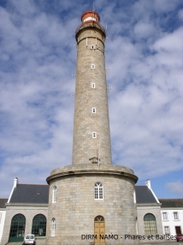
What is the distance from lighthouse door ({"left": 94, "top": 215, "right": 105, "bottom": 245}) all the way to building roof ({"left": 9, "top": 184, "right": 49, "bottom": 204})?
16948 millimetres

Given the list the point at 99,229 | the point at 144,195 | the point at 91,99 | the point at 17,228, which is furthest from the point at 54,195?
the point at 144,195

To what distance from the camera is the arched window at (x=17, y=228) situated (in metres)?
28.2

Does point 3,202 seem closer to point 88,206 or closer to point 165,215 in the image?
point 88,206

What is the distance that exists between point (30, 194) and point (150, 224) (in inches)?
652

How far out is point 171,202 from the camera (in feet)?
122

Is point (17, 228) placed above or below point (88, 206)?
below

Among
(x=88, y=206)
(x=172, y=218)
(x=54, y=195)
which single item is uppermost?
(x=54, y=195)

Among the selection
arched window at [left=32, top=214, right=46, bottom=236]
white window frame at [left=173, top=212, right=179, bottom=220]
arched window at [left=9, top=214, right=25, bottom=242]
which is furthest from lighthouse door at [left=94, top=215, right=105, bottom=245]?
white window frame at [left=173, top=212, right=179, bottom=220]

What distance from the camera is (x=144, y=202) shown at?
3203 centimetres

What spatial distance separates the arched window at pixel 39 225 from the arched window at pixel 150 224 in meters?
13.0

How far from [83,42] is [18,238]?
24.0 metres

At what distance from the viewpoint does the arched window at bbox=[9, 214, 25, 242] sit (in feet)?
92.4

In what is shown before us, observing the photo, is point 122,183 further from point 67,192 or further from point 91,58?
point 91,58

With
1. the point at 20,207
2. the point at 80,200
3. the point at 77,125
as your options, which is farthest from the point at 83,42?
the point at 20,207
